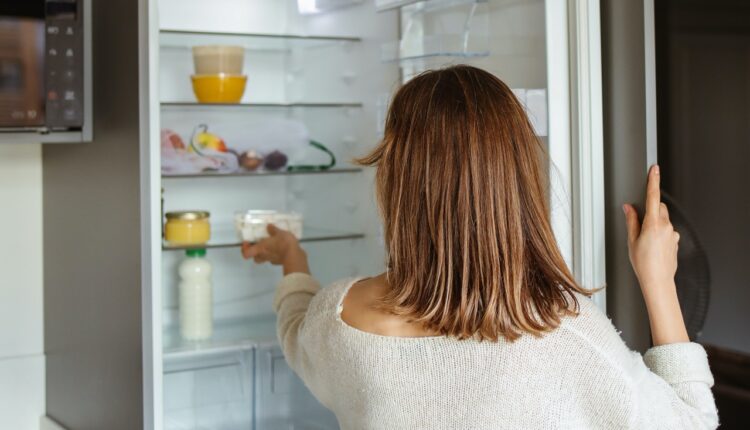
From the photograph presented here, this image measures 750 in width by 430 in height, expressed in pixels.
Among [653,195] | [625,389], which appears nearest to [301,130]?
[653,195]

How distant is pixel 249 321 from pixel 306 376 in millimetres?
742

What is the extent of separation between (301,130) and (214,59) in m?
0.30

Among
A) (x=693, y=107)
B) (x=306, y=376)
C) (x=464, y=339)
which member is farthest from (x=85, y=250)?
(x=693, y=107)

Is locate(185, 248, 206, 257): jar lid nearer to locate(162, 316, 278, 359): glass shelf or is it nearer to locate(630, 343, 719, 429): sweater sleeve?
locate(162, 316, 278, 359): glass shelf

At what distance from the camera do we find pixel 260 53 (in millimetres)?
2143

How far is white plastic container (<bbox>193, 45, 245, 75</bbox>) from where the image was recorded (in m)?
1.98

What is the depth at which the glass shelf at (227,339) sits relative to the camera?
1.89 metres

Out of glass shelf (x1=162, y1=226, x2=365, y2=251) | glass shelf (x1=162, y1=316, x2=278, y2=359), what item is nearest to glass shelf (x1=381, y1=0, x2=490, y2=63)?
glass shelf (x1=162, y1=226, x2=365, y2=251)

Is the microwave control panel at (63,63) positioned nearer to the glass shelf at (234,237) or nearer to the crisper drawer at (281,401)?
the glass shelf at (234,237)

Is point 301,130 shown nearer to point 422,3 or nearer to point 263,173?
point 263,173

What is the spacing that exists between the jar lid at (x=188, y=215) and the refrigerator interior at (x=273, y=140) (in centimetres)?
7

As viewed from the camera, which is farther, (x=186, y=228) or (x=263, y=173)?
(x=263, y=173)

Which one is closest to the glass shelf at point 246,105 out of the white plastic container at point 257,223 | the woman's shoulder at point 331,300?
the white plastic container at point 257,223

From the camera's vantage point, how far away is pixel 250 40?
210cm
